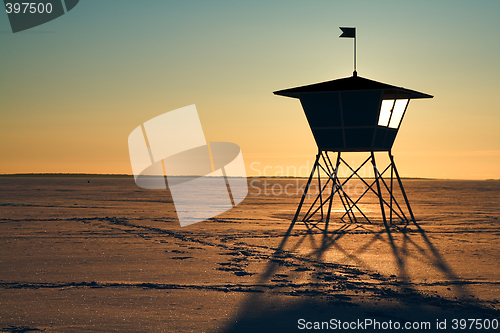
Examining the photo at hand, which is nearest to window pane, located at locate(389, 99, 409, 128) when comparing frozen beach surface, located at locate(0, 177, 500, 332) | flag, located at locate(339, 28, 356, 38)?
flag, located at locate(339, 28, 356, 38)

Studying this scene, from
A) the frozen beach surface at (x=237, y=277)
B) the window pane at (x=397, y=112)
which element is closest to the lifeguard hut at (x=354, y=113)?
the window pane at (x=397, y=112)

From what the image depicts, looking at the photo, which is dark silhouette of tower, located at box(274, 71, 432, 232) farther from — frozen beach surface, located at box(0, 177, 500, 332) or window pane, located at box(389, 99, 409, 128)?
frozen beach surface, located at box(0, 177, 500, 332)

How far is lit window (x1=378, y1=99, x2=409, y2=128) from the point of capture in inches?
736

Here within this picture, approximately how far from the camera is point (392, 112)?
19031 millimetres

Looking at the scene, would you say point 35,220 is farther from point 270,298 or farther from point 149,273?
point 270,298

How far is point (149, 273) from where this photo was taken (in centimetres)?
1052

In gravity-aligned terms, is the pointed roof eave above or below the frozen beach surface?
above

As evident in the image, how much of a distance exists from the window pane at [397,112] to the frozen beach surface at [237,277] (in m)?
4.41

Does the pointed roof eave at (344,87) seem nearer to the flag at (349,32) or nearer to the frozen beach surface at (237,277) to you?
the flag at (349,32)

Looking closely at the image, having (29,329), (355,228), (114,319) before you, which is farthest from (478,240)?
(29,329)

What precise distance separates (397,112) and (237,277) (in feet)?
40.2

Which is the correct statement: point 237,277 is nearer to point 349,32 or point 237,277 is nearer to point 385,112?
point 385,112

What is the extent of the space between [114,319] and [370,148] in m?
13.7

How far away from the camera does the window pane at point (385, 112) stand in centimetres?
1859
